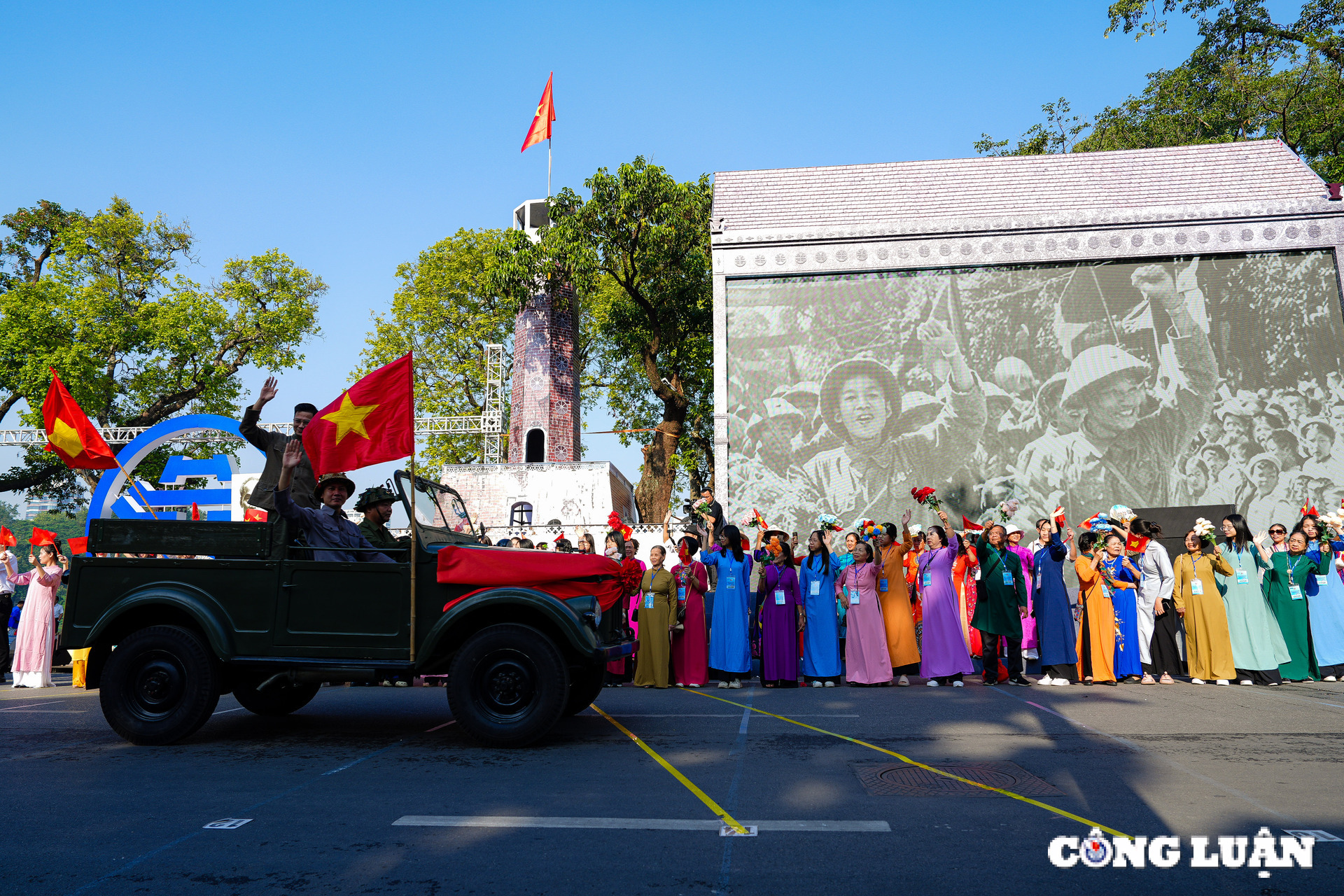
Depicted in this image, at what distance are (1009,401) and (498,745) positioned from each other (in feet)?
53.1

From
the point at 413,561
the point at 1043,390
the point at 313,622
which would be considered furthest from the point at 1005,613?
the point at 1043,390

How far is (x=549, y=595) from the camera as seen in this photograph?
6.85 m

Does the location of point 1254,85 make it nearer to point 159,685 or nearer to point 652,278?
point 652,278

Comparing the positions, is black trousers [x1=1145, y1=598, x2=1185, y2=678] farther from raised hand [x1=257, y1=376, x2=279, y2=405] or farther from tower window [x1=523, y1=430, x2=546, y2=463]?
tower window [x1=523, y1=430, x2=546, y2=463]

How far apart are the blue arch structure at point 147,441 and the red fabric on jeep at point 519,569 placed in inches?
734

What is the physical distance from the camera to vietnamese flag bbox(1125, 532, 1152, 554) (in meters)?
11.8

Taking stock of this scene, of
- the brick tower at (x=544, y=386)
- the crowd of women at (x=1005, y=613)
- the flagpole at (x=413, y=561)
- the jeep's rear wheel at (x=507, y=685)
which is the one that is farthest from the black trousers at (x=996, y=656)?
the brick tower at (x=544, y=386)

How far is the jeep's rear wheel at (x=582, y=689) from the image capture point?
306 inches

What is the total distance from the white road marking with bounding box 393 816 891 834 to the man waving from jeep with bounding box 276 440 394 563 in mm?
2646

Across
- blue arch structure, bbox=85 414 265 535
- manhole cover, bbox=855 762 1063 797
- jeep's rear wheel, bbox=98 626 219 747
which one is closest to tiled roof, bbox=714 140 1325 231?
blue arch structure, bbox=85 414 265 535

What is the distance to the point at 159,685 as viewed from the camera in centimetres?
704

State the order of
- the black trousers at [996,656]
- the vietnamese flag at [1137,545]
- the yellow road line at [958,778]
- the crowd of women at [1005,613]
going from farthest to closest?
→ 1. the vietnamese flag at [1137,545]
2. the crowd of women at [1005,613]
3. the black trousers at [996,656]
4. the yellow road line at [958,778]

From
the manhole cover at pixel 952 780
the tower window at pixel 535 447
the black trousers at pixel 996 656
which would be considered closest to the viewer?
the manhole cover at pixel 952 780

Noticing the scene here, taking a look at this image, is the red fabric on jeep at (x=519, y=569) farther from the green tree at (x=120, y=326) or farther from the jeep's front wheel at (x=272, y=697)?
the green tree at (x=120, y=326)
